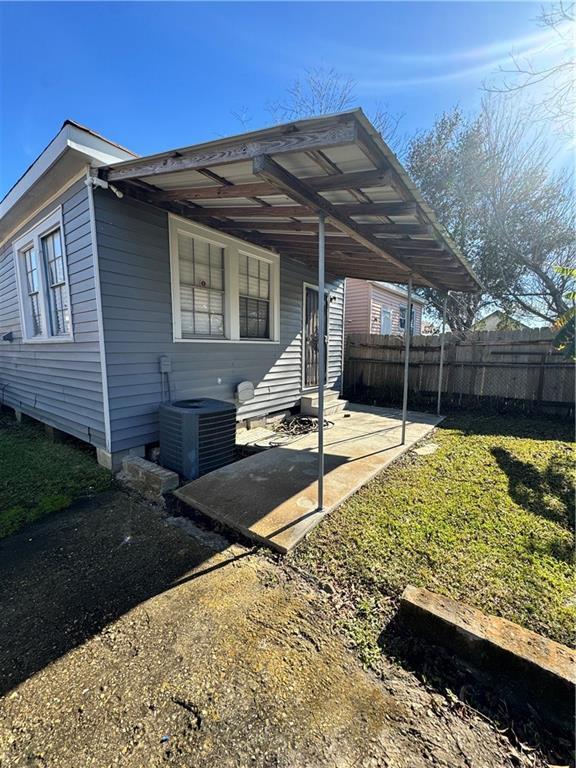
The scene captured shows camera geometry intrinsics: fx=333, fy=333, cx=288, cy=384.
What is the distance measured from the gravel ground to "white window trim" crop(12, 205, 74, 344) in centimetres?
332

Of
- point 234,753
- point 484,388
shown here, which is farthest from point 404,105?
point 234,753

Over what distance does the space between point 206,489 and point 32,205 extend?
4689 mm

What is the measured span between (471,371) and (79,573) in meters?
8.20

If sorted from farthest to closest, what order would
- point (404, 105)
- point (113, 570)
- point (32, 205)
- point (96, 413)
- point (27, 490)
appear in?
point (404, 105) < point (32, 205) < point (96, 413) < point (27, 490) < point (113, 570)

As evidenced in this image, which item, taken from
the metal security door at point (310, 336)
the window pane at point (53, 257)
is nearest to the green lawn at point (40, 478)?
the window pane at point (53, 257)

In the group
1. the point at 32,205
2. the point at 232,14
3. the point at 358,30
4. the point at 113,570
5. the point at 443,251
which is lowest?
the point at 113,570

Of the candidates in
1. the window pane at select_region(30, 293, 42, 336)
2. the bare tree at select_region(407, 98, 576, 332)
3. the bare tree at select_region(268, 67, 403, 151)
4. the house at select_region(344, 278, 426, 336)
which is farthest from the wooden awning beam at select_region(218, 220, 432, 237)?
the bare tree at select_region(268, 67, 403, 151)

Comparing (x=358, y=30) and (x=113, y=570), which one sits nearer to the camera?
(x=113, y=570)

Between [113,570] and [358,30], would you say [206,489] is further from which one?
[358,30]

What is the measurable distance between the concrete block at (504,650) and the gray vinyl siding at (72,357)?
3.63 metres

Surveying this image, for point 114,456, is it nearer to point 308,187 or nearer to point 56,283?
point 56,283

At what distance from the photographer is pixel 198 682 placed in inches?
60.7

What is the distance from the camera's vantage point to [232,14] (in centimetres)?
480

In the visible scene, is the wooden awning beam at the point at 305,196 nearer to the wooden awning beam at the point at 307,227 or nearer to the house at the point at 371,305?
the wooden awning beam at the point at 307,227
